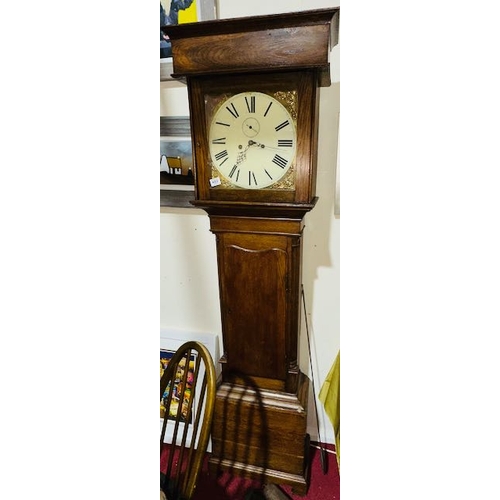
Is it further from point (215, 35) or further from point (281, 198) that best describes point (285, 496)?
point (215, 35)

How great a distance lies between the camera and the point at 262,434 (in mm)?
1400

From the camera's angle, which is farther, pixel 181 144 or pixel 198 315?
pixel 198 315

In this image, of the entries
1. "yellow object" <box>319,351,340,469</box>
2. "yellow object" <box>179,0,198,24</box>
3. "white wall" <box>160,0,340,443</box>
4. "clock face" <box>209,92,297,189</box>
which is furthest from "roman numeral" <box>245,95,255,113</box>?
"yellow object" <box>319,351,340,469</box>

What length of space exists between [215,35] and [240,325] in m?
0.99

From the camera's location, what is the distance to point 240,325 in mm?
1317

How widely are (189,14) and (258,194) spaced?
867 millimetres

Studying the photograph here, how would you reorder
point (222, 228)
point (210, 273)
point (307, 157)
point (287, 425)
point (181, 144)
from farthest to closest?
point (210, 273)
point (181, 144)
point (287, 425)
point (222, 228)
point (307, 157)

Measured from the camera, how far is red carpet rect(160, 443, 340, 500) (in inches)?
55.7

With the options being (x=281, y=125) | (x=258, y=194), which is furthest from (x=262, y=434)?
(x=281, y=125)

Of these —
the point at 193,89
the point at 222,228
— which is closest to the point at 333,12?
the point at 193,89

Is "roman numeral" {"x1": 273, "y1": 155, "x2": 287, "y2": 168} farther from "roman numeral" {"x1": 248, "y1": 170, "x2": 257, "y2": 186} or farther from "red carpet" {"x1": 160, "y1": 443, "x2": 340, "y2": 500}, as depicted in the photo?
"red carpet" {"x1": 160, "y1": 443, "x2": 340, "y2": 500}

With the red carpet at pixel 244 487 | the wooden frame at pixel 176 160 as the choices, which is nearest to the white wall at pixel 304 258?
the wooden frame at pixel 176 160

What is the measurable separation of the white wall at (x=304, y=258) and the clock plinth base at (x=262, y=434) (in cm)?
27

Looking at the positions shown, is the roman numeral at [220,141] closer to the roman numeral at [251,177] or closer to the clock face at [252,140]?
the clock face at [252,140]
